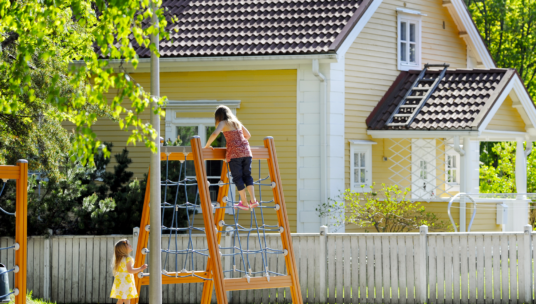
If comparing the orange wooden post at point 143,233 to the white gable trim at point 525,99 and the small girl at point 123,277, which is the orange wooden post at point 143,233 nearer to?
the small girl at point 123,277

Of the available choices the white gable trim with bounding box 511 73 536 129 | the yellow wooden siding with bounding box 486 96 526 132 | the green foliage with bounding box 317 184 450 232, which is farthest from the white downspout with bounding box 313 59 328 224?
the white gable trim with bounding box 511 73 536 129

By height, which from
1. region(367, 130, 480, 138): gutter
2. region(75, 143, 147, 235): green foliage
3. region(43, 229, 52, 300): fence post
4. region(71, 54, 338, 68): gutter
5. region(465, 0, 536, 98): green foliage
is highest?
region(465, 0, 536, 98): green foliage

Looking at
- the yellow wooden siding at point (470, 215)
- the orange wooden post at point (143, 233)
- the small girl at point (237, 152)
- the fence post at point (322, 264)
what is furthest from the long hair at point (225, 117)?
the yellow wooden siding at point (470, 215)

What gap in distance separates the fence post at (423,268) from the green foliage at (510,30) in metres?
21.4

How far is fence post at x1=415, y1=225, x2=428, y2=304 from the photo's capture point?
10750 millimetres

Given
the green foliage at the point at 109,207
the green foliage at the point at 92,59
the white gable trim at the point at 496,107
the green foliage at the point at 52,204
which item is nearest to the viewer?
the green foliage at the point at 92,59

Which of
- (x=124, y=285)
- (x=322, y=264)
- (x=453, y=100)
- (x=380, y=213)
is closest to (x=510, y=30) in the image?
(x=453, y=100)

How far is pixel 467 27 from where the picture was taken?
18.3 metres

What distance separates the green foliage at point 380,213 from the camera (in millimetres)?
14195

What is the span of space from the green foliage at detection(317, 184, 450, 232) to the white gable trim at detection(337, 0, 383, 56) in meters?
2.97

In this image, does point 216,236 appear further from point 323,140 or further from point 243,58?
point 243,58

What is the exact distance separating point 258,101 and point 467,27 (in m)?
6.72

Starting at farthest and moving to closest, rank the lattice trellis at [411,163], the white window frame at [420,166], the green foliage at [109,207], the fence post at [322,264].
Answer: the white window frame at [420,166] → the lattice trellis at [411,163] → the green foliage at [109,207] → the fence post at [322,264]

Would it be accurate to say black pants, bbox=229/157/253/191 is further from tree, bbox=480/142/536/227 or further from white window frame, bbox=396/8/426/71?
tree, bbox=480/142/536/227
